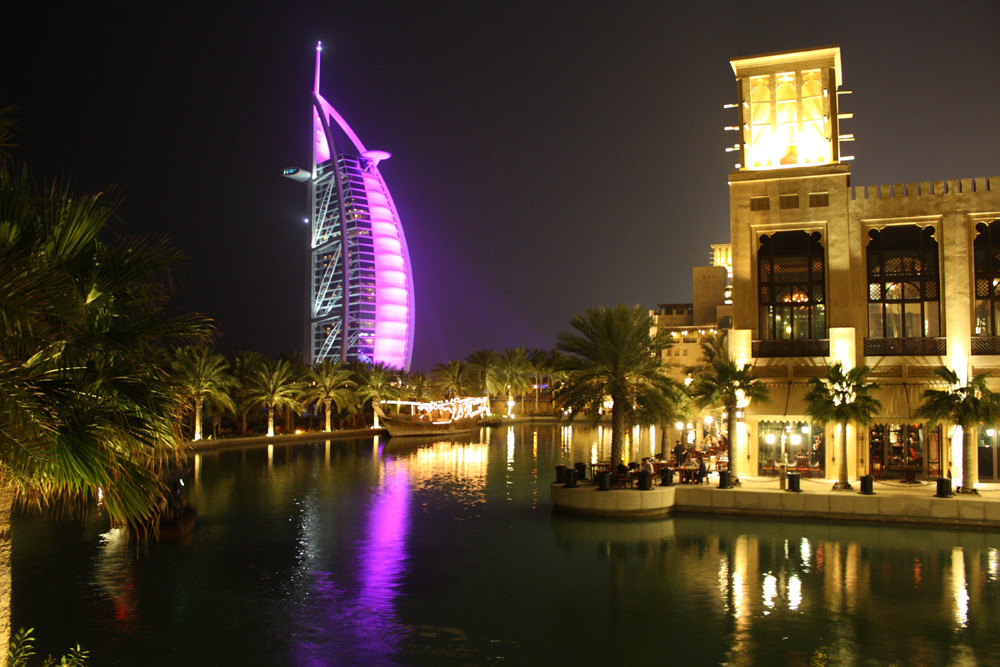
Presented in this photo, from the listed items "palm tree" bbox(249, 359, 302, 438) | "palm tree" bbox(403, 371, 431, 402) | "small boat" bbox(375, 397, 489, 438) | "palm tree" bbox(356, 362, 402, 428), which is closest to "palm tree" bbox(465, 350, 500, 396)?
"palm tree" bbox(403, 371, 431, 402)

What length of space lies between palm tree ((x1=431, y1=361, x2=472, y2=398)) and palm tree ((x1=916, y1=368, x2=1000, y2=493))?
62.7m

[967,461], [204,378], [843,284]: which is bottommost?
[967,461]

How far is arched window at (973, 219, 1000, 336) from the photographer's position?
2798 centimetres

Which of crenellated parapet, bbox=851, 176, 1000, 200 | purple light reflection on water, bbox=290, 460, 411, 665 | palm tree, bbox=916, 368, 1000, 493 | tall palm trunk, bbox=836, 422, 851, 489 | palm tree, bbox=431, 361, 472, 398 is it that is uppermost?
crenellated parapet, bbox=851, 176, 1000, 200

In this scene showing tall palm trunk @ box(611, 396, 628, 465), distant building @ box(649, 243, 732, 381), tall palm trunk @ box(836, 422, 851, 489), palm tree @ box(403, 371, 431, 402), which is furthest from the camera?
distant building @ box(649, 243, 732, 381)

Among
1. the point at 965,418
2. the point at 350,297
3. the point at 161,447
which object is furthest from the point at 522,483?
the point at 350,297

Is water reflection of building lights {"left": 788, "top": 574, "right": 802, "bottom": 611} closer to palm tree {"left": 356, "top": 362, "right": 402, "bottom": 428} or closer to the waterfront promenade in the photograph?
the waterfront promenade

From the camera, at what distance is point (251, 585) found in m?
17.5

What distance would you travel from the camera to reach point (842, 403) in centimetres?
2575

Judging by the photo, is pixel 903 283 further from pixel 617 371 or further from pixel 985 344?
pixel 617 371

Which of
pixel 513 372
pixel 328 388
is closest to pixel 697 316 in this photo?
pixel 513 372

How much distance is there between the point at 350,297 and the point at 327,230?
40.0 feet

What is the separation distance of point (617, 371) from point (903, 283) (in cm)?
1106

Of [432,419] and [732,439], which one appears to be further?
[432,419]
